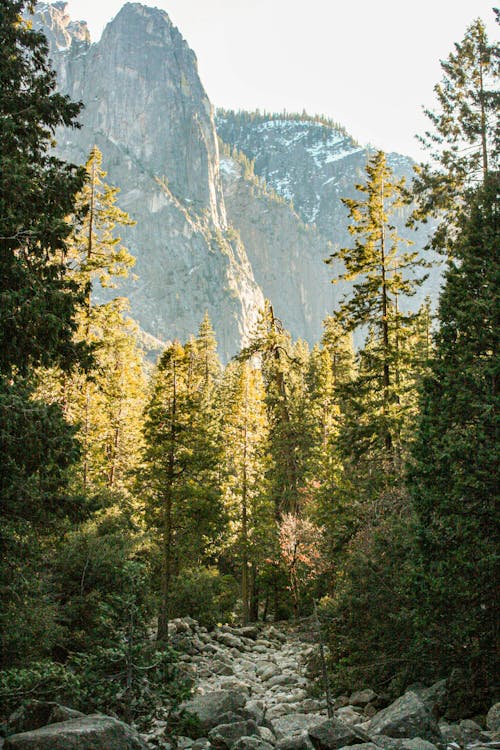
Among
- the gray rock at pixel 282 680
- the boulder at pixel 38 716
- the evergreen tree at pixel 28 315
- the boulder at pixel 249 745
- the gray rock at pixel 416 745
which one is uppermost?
the evergreen tree at pixel 28 315

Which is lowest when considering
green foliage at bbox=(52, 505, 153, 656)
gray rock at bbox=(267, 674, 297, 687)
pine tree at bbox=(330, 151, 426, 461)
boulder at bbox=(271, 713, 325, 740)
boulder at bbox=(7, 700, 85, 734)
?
gray rock at bbox=(267, 674, 297, 687)

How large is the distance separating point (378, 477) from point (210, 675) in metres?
7.27

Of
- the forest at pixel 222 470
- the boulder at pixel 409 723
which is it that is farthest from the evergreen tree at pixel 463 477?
the boulder at pixel 409 723

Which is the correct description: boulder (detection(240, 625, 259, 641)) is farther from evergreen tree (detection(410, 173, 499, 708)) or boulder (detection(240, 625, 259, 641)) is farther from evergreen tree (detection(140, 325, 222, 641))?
evergreen tree (detection(410, 173, 499, 708))

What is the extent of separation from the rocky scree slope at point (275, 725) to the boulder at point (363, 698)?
0.02 metres

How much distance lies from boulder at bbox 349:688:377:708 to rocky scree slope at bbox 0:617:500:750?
0.06 feet

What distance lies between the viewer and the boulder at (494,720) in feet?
25.9

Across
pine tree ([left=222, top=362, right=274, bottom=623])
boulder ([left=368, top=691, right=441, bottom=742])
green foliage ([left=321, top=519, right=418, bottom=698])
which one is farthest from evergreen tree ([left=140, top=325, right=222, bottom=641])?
boulder ([left=368, top=691, right=441, bottom=742])

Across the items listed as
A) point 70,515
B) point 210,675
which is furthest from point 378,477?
point 70,515

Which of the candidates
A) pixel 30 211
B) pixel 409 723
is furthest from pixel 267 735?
pixel 30 211

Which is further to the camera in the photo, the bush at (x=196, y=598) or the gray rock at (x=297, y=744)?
the bush at (x=196, y=598)

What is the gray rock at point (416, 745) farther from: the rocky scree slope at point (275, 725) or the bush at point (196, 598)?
the bush at point (196, 598)

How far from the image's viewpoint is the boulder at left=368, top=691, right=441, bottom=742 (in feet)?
25.6

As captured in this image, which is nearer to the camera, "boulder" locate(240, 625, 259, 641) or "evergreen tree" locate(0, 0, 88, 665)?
"evergreen tree" locate(0, 0, 88, 665)
